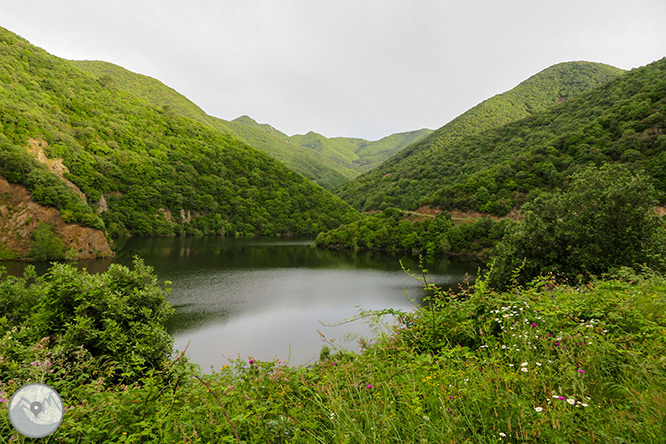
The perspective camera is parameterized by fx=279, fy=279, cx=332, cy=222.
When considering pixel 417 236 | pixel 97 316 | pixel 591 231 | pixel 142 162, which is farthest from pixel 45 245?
pixel 417 236

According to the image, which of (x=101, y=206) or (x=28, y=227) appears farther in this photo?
(x=101, y=206)

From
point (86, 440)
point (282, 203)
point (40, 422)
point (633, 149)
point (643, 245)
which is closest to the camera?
point (40, 422)

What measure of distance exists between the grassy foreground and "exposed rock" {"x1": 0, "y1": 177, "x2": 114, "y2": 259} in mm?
48178

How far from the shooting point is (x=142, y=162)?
3406 inches

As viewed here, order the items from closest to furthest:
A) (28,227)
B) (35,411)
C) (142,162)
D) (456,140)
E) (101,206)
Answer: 1. (35,411)
2. (28,227)
3. (101,206)
4. (142,162)
5. (456,140)

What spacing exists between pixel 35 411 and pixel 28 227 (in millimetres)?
54796

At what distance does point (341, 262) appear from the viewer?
49.8 m

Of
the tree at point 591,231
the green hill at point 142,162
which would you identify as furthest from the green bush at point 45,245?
the tree at point 591,231

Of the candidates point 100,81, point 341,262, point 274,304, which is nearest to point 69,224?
point 274,304

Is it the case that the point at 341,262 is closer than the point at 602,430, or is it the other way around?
the point at 602,430

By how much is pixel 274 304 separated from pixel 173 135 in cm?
10376

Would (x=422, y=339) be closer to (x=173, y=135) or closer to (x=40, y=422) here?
(x=40, y=422)

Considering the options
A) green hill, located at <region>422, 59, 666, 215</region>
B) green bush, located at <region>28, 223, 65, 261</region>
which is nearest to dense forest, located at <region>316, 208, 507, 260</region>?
green hill, located at <region>422, 59, 666, 215</region>

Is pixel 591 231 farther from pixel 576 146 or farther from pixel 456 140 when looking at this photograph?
pixel 456 140
